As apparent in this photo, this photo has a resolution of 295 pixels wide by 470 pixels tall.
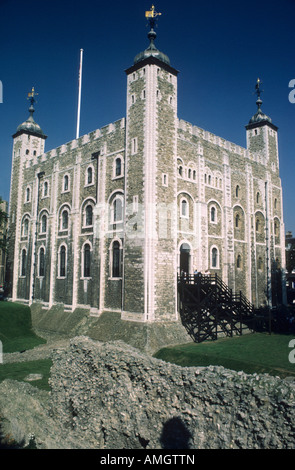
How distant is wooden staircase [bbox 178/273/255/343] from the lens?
19.9 metres

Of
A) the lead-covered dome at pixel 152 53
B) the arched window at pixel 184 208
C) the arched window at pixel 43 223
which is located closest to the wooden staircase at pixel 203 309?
→ the arched window at pixel 184 208

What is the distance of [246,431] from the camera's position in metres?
8.09

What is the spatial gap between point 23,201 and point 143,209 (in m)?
18.4

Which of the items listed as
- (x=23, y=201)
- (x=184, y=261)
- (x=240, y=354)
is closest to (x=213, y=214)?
(x=184, y=261)

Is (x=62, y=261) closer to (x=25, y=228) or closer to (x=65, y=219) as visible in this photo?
(x=65, y=219)

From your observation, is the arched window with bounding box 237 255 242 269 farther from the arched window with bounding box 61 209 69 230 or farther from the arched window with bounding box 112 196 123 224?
the arched window with bounding box 61 209 69 230

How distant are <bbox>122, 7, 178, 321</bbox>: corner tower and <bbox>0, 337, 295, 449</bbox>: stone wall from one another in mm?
7407

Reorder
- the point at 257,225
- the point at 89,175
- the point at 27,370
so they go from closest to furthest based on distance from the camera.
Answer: the point at 27,370 < the point at 89,175 < the point at 257,225

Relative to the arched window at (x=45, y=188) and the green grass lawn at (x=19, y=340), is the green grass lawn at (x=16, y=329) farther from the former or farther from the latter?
the arched window at (x=45, y=188)

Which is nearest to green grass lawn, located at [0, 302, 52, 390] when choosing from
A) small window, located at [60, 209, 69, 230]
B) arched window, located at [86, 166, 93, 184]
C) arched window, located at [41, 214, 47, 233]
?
arched window, located at [41, 214, 47, 233]

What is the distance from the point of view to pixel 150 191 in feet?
64.6

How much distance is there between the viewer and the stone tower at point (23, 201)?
31719 mm

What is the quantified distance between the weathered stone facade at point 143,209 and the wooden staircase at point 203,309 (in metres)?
0.85

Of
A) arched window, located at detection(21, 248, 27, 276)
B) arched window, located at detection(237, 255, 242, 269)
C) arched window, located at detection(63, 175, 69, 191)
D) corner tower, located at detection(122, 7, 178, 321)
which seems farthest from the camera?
arched window, located at detection(21, 248, 27, 276)
